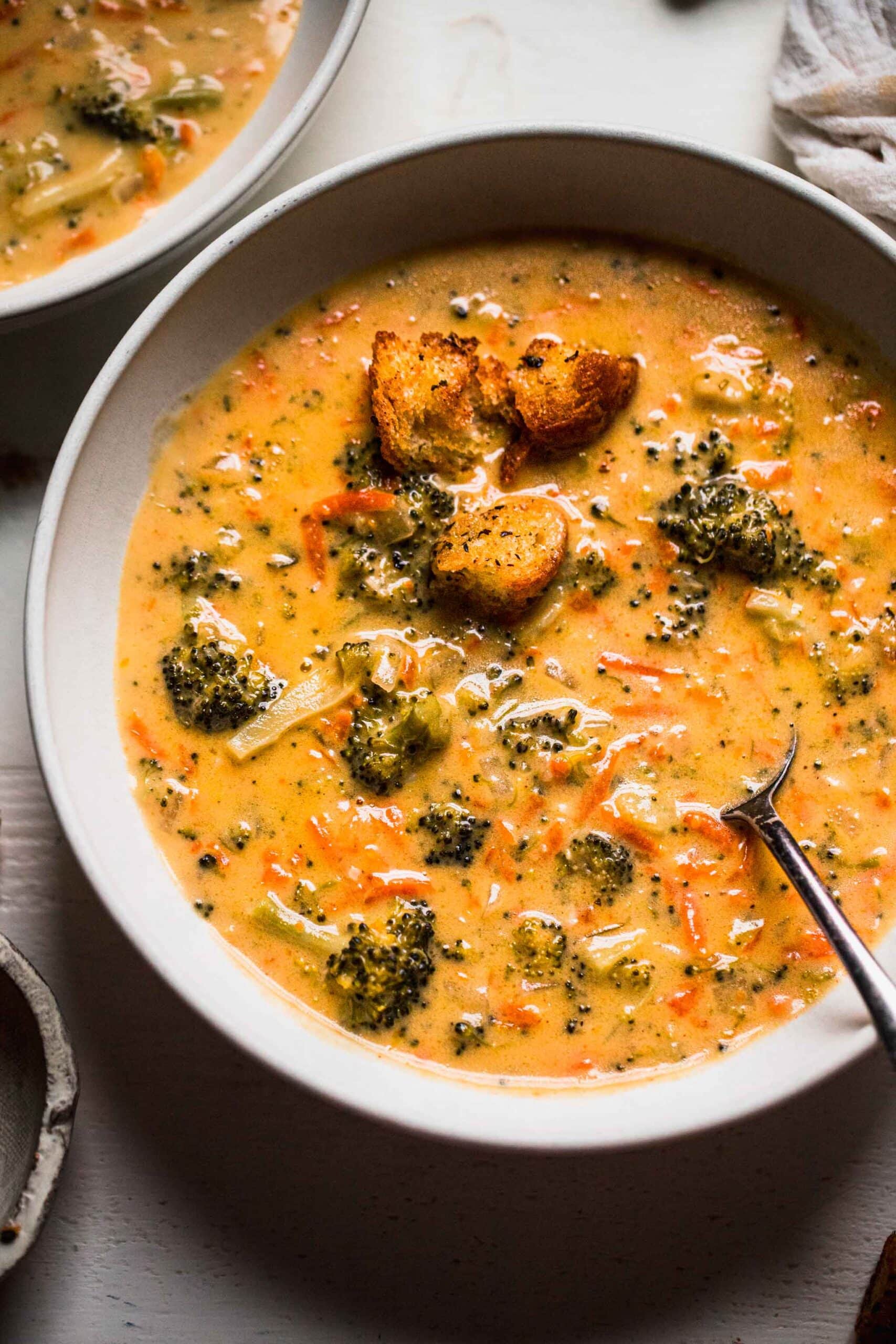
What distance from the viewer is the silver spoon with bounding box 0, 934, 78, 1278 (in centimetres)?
290

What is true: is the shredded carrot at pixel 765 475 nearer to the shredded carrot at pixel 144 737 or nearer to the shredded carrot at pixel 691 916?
the shredded carrot at pixel 691 916

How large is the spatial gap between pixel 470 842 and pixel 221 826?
0.61m

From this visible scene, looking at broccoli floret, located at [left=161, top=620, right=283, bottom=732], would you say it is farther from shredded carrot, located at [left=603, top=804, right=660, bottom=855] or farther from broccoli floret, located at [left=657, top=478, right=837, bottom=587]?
broccoli floret, located at [left=657, top=478, right=837, bottom=587]

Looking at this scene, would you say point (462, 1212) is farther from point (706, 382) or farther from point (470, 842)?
point (706, 382)

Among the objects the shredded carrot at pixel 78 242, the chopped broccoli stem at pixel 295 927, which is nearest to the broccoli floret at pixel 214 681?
the chopped broccoli stem at pixel 295 927

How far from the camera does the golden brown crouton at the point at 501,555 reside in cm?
298

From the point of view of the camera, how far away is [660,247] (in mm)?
3285

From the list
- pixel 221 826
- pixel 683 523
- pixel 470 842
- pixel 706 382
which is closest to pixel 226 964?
pixel 221 826

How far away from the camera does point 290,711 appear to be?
312 cm

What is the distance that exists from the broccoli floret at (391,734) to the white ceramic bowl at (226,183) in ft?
3.84

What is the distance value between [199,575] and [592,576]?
968 millimetres

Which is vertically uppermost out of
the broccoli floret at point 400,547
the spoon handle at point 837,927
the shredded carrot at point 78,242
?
the shredded carrot at point 78,242

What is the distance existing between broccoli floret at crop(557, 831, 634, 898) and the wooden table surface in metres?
0.73

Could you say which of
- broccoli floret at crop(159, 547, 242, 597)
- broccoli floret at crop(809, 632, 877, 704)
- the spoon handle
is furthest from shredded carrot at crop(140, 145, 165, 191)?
the spoon handle
